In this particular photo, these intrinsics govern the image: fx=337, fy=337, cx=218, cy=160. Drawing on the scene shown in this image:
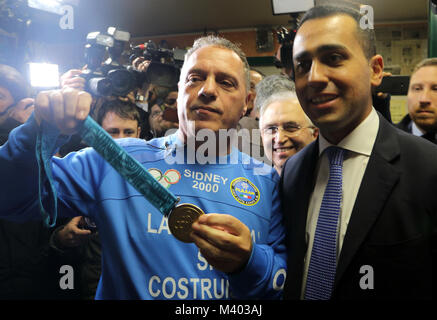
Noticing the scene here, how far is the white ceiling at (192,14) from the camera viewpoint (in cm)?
484

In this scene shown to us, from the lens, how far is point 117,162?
31.3 inches

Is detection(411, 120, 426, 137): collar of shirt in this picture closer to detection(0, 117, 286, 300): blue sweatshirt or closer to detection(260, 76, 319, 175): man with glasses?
detection(260, 76, 319, 175): man with glasses

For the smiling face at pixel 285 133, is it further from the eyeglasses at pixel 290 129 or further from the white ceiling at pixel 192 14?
the white ceiling at pixel 192 14

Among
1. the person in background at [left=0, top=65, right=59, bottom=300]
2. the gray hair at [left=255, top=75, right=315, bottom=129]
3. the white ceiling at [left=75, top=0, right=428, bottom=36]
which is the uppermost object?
the white ceiling at [left=75, top=0, right=428, bottom=36]

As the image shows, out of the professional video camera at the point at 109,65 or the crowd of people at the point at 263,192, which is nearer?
the crowd of people at the point at 263,192

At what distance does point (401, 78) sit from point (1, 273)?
232 centimetres

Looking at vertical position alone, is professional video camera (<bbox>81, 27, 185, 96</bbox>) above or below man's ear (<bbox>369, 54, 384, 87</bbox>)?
above

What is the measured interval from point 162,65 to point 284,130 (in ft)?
2.87

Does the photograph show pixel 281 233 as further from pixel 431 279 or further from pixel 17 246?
pixel 17 246

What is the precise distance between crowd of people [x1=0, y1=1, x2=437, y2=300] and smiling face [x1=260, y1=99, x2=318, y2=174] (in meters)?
0.40

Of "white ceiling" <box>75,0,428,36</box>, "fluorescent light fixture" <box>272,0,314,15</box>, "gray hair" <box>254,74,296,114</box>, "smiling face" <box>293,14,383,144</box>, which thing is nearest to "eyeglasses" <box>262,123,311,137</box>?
"gray hair" <box>254,74,296,114</box>

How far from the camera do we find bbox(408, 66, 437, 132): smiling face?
189 centimetres

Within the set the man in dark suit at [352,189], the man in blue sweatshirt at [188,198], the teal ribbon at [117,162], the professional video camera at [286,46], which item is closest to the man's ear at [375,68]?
the man in dark suit at [352,189]

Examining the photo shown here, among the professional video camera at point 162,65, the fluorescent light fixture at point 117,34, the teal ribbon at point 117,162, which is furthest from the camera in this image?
the professional video camera at point 162,65
